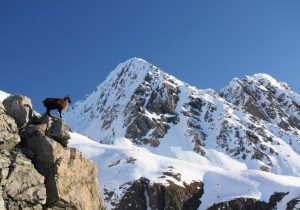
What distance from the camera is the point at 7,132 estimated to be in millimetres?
26438

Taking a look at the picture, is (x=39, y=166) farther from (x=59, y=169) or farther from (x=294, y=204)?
(x=294, y=204)

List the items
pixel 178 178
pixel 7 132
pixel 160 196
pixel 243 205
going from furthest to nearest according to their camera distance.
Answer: pixel 178 178, pixel 160 196, pixel 243 205, pixel 7 132

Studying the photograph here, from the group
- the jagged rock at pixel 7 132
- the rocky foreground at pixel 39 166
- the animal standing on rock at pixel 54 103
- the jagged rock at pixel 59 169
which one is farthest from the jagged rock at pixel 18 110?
the jagged rock at pixel 7 132

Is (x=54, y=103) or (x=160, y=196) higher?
(x=160, y=196)

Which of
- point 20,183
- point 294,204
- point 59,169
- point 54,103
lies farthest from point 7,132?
point 294,204

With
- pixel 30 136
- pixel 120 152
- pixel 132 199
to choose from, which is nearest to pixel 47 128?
pixel 30 136

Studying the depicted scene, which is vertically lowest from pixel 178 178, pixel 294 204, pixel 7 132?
pixel 7 132

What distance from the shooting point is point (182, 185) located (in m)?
138

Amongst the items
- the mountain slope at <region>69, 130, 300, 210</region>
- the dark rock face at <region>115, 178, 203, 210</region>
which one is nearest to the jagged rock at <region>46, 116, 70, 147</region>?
the mountain slope at <region>69, 130, 300, 210</region>

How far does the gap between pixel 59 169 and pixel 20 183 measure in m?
2.44

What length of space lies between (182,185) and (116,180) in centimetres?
1654

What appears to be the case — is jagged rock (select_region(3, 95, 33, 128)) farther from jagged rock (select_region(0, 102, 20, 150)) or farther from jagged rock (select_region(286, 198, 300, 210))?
jagged rock (select_region(286, 198, 300, 210))

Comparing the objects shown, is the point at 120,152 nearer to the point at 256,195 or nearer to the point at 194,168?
the point at 194,168

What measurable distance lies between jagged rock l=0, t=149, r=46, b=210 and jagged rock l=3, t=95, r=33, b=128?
10.1ft
